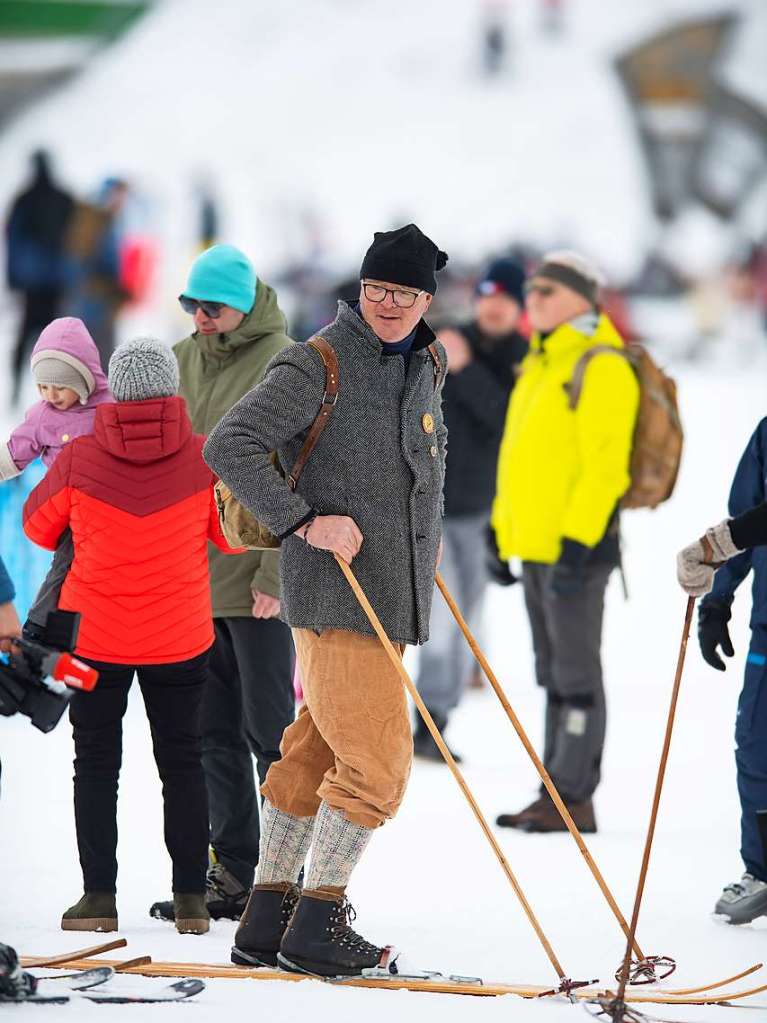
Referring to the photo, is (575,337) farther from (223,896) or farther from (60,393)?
(223,896)

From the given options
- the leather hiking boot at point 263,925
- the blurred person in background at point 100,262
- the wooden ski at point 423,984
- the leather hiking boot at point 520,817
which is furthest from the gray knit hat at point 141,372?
the blurred person in background at point 100,262

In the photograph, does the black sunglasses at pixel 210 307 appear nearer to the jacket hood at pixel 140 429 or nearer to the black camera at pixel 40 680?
the jacket hood at pixel 140 429

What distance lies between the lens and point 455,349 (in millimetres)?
→ 5910

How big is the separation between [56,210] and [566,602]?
8.07m

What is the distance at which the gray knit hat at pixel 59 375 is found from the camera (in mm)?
3798

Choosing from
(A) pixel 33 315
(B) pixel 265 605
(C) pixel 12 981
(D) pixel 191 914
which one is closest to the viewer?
(C) pixel 12 981

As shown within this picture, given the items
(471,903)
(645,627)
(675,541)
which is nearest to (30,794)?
(471,903)

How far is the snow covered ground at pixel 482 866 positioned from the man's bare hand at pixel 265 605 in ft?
2.40

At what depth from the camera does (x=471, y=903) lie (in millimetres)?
3984

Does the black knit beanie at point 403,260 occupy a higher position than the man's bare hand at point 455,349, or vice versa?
the man's bare hand at point 455,349

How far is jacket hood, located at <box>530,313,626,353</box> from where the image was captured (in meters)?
5.01

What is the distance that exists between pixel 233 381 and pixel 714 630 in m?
1.36

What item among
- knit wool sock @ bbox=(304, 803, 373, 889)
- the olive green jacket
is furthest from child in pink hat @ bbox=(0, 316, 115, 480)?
knit wool sock @ bbox=(304, 803, 373, 889)

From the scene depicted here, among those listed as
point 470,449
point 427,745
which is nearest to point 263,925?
point 427,745
